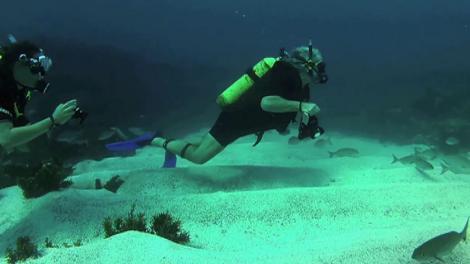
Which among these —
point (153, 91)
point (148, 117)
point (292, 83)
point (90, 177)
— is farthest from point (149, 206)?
point (153, 91)

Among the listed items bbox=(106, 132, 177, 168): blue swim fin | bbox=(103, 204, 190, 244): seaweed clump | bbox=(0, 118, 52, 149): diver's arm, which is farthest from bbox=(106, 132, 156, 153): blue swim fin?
bbox=(103, 204, 190, 244): seaweed clump

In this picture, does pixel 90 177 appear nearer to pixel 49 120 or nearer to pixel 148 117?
pixel 49 120

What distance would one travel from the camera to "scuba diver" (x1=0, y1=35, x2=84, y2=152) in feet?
17.4

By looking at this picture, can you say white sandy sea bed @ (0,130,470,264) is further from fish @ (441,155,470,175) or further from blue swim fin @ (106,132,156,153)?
blue swim fin @ (106,132,156,153)

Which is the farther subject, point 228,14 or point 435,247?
point 228,14

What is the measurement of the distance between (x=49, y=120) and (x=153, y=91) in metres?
12.7

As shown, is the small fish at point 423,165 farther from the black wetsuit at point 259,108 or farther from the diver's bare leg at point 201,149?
the diver's bare leg at point 201,149

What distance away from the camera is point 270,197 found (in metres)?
6.71

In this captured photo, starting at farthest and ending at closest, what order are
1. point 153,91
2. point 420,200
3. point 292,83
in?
point 153,91, point 292,83, point 420,200

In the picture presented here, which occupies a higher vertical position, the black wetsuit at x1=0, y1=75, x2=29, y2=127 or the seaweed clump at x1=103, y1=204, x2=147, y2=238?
the black wetsuit at x1=0, y1=75, x2=29, y2=127

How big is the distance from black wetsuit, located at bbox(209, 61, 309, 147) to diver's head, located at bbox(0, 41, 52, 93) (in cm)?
376

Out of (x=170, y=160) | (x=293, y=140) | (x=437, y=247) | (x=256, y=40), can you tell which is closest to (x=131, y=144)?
(x=170, y=160)

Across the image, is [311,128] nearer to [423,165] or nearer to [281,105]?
[281,105]

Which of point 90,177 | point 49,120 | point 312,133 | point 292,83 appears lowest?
point 90,177
